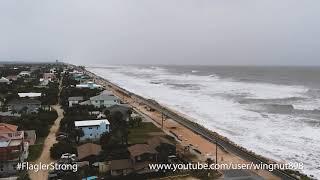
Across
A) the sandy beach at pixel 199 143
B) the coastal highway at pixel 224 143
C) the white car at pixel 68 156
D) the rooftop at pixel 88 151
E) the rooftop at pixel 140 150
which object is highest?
the rooftop at pixel 140 150

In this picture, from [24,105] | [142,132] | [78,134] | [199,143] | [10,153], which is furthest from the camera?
[24,105]

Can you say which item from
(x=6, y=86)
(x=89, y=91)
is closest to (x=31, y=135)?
(x=89, y=91)

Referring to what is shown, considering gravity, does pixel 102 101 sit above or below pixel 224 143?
above

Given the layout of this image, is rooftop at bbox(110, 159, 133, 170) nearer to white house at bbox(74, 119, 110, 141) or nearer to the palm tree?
the palm tree

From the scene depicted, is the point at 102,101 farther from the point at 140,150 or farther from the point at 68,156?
the point at 140,150

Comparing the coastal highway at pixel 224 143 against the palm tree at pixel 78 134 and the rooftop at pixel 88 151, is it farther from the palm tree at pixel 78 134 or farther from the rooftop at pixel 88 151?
the palm tree at pixel 78 134

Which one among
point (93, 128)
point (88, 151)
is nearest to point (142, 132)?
point (93, 128)

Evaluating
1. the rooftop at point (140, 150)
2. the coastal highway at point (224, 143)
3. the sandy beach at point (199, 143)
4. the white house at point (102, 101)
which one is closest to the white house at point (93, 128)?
the sandy beach at point (199, 143)
